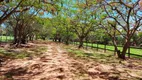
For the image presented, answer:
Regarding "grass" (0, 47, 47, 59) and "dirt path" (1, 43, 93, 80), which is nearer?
"dirt path" (1, 43, 93, 80)

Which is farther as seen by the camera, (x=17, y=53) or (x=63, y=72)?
(x=17, y=53)

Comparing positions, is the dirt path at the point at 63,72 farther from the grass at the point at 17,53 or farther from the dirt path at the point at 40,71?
the grass at the point at 17,53

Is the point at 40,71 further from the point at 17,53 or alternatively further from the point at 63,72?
the point at 17,53

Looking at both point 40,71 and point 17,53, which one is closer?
point 40,71

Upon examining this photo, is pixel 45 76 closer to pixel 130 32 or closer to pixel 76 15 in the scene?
pixel 130 32

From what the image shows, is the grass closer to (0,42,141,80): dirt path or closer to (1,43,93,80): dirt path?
(1,43,93,80): dirt path

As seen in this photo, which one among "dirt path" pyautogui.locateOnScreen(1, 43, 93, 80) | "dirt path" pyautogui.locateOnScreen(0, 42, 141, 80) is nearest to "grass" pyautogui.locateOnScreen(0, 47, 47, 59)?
"dirt path" pyautogui.locateOnScreen(1, 43, 93, 80)

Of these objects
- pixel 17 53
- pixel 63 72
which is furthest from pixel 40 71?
pixel 17 53

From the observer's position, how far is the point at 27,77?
9102 millimetres

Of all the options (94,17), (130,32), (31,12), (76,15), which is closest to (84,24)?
(76,15)

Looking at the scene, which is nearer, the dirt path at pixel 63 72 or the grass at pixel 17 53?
the dirt path at pixel 63 72

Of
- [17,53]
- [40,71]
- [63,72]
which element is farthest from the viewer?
[17,53]

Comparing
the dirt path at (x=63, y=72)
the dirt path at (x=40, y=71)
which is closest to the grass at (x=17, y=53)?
the dirt path at (x=40, y=71)

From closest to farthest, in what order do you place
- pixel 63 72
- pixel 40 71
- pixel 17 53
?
pixel 63 72 → pixel 40 71 → pixel 17 53
